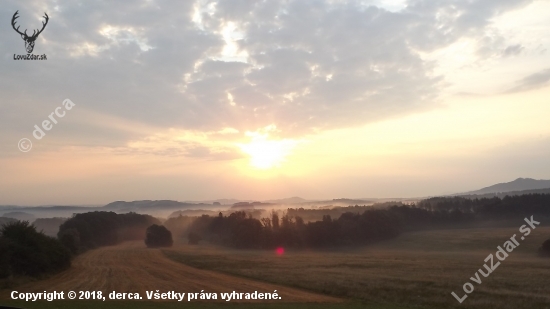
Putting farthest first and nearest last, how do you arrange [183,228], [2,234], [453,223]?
[183,228] → [453,223] → [2,234]

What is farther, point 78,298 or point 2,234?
point 2,234

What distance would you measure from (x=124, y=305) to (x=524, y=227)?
4919 inches

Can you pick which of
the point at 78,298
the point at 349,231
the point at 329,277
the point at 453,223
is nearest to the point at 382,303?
the point at 329,277

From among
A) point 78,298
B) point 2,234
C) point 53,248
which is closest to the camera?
point 78,298

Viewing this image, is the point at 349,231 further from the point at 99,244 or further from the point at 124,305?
the point at 124,305

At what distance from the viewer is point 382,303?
31.0 metres

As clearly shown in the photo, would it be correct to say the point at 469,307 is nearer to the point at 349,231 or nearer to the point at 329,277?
the point at 329,277

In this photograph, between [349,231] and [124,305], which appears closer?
[124,305]

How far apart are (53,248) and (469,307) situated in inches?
1905

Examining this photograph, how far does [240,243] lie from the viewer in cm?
12006

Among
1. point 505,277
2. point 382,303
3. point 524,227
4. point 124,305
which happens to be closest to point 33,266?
point 124,305

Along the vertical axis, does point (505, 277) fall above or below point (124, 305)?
below

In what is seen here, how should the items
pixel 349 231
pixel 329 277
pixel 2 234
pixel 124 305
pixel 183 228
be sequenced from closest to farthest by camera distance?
1. pixel 124 305
2. pixel 329 277
3. pixel 2 234
4. pixel 349 231
5. pixel 183 228

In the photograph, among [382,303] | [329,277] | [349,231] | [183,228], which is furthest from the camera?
[183,228]
